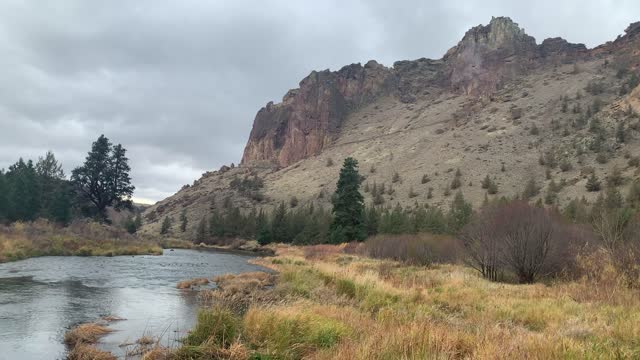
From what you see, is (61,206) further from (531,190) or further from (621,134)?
(621,134)

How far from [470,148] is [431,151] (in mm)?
8283

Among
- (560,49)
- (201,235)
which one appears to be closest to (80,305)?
(201,235)

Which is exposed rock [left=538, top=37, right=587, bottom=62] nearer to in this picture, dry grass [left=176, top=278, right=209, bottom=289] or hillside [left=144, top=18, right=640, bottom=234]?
hillside [left=144, top=18, right=640, bottom=234]

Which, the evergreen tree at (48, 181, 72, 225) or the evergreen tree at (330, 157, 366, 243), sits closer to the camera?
the evergreen tree at (330, 157, 366, 243)

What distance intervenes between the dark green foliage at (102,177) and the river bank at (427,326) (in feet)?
212

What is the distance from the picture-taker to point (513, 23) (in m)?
134

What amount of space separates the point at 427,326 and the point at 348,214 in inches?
1877

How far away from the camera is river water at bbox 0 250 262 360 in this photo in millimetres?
11383

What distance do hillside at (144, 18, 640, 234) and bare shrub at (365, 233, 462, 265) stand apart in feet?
81.7

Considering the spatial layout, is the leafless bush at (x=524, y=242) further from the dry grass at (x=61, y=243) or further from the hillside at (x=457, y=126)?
the hillside at (x=457, y=126)

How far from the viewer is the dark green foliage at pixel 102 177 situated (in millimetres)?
72625

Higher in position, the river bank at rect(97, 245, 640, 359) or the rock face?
the rock face

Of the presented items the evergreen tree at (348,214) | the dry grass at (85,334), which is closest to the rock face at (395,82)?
the evergreen tree at (348,214)

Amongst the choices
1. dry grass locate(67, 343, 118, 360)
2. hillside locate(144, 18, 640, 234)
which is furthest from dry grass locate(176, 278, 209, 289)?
hillside locate(144, 18, 640, 234)
